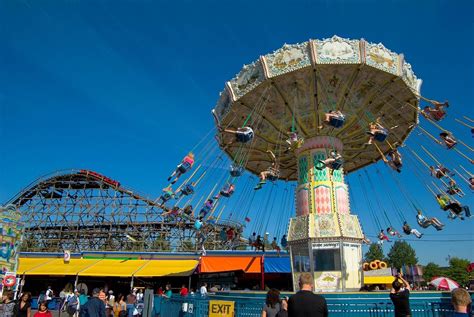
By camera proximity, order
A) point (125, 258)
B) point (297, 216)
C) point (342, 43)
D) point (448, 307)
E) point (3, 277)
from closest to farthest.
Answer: point (448, 307), point (342, 43), point (297, 216), point (3, 277), point (125, 258)

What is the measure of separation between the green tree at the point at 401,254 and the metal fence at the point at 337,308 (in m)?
63.0

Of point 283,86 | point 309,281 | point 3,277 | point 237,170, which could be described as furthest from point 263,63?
point 3,277

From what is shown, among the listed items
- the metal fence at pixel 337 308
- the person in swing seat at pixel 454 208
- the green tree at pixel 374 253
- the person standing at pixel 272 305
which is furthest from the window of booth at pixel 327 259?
the green tree at pixel 374 253

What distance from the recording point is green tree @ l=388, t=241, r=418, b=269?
63.8 m

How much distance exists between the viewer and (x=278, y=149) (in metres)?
16.6

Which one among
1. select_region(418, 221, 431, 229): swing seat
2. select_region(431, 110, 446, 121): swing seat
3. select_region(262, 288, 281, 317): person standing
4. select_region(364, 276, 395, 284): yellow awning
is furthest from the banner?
select_region(364, 276, 395, 284): yellow awning

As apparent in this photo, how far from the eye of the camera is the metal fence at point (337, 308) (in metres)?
6.95

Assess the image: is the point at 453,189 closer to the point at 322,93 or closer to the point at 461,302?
the point at 322,93

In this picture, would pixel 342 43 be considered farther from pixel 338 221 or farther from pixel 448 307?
pixel 448 307

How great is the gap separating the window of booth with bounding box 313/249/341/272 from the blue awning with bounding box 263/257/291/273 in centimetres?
651

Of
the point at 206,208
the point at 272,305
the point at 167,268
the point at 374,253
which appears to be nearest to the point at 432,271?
the point at 374,253

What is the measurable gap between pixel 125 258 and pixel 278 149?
1378 centimetres

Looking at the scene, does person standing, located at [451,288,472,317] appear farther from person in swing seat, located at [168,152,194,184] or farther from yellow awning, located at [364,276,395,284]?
yellow awning, located at [364,276,395,284]

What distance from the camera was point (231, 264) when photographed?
19734mm
